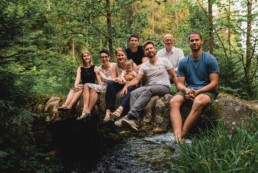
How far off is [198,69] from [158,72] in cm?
102

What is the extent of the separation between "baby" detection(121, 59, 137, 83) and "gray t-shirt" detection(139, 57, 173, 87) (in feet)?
1.49

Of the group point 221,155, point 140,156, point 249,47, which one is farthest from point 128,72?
point 221,155

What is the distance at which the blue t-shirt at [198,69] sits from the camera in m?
4.96

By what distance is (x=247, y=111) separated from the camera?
479cm

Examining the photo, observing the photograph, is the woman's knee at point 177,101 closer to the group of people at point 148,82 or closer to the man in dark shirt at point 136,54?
the group of people at point 148,82

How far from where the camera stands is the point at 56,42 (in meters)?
9.14

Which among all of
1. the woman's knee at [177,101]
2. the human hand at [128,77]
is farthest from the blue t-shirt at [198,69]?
the human hand at [128,77]

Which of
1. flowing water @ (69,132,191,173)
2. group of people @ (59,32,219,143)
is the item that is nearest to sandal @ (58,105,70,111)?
group of people @ (59,32,219,143)

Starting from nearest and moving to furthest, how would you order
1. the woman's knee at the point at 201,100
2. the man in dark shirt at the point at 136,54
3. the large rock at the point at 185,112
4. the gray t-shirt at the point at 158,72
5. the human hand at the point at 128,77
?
the woman's knee at the point at 201,100 → the large rock at the point at 185,112 → the gray t-shirt at the point at 158,72 → the human hand at the point at 128,77 → the man in dark shirt at the point at 136,54

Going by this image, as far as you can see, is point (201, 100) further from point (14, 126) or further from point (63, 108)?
point (63, 108)

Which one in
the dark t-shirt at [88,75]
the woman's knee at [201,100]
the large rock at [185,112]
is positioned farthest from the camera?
the dark t-shirt at [88,75]

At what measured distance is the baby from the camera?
20.7 feet

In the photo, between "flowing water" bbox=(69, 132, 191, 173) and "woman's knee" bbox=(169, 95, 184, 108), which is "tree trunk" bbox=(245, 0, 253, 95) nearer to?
"woman's knee" bbox=(169, 95, 184, 108)

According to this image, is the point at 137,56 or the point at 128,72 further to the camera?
the point at 137,56
